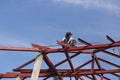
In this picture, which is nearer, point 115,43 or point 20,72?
point 115,43

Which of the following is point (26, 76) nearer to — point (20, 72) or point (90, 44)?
point (20, 72)

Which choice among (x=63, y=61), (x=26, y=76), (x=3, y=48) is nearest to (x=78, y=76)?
(x=63, y=61)

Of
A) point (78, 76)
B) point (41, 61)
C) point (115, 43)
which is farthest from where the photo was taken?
point (78, 76)

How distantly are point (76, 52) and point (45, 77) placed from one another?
413cm

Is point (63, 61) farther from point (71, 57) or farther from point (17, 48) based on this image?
point (17, 48)

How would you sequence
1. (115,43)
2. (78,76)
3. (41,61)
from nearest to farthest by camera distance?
(115,43), (41,61), (78,76)

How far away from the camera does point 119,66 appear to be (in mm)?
27109

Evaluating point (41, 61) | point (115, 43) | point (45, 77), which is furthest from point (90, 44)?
point (45, 77)

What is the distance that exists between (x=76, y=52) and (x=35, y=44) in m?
3.15

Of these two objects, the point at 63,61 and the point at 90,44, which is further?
the point at 63,61

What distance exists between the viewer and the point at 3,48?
83.2 ft

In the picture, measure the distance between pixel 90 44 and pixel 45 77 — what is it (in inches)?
239

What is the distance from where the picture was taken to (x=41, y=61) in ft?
84.1

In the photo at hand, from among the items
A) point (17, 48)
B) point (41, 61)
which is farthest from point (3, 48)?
point (41, 61)
